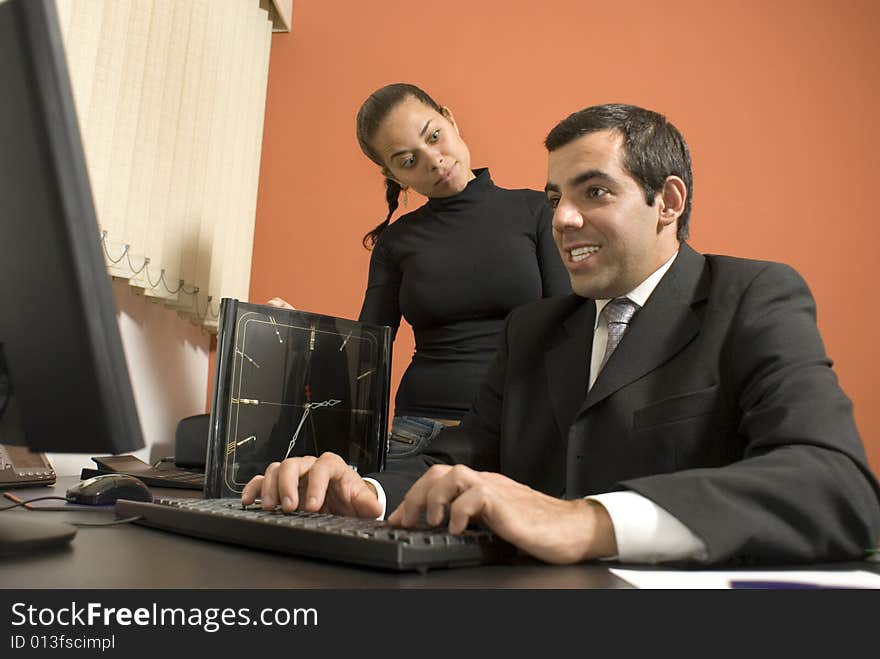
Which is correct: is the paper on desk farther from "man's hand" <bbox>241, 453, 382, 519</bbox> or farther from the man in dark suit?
"man's hand" <bbox>241, 453, 382, 519</bbox>

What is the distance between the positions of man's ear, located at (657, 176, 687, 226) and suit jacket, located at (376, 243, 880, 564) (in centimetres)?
8

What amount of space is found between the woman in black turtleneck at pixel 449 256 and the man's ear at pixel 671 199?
539 mm

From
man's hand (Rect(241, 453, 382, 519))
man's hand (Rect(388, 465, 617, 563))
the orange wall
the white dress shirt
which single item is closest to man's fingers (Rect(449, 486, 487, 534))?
man's hand (Rect(388, 465, 617, 563))

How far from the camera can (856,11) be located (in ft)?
9.06

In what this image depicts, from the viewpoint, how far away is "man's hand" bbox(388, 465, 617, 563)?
661mm

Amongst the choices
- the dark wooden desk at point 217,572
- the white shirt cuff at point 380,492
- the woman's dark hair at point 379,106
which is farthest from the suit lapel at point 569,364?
the woman's dark hair at point 379,106

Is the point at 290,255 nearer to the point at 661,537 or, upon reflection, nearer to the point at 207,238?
the point at 207,238

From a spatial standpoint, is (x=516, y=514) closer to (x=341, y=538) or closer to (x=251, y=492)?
(x=341, y=538)

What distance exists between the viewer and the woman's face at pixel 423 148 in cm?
187

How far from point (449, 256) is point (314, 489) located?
111 cm

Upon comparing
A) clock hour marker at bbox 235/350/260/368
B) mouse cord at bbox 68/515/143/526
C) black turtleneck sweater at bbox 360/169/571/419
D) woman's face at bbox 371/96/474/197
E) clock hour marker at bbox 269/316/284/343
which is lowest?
mouse cord at bbox 68/515/143/526

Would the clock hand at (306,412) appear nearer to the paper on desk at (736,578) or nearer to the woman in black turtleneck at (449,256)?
the woman in black turtleneck at (449,256)
